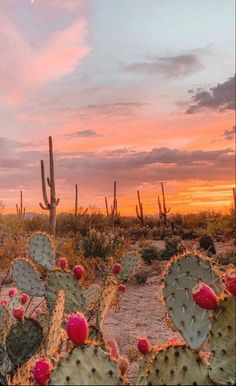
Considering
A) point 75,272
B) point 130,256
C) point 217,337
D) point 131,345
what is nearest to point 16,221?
point 131,345

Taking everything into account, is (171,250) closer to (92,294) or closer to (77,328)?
(92,294)

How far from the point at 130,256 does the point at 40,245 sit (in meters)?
1.54

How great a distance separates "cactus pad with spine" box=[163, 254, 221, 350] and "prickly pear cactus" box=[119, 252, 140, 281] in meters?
3.48

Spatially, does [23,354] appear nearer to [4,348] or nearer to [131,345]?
[4,348]

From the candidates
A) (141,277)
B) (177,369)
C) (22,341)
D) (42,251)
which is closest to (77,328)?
(177,369)

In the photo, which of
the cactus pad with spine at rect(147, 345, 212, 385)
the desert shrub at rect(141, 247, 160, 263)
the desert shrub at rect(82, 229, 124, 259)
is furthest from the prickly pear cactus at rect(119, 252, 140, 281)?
the desert shrub at rect(141, 247, 160, 263)

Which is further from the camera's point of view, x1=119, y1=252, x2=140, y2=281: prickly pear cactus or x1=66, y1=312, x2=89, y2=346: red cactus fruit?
x1=119, y1=252, x2=140, y2=281: prickly pear cactus

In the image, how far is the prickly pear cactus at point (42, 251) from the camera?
5.41 meters

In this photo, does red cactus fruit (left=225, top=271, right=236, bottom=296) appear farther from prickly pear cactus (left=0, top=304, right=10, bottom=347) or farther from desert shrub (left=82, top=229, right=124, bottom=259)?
desert shrub (left=82, top=229, right=124, bottom=259)

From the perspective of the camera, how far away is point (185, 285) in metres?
3.12

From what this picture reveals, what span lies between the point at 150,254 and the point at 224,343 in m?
14.9

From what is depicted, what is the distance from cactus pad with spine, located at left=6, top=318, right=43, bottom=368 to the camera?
3.88 m

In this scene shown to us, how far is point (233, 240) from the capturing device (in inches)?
854

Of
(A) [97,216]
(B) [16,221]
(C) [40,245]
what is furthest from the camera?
(A) [97,216]
